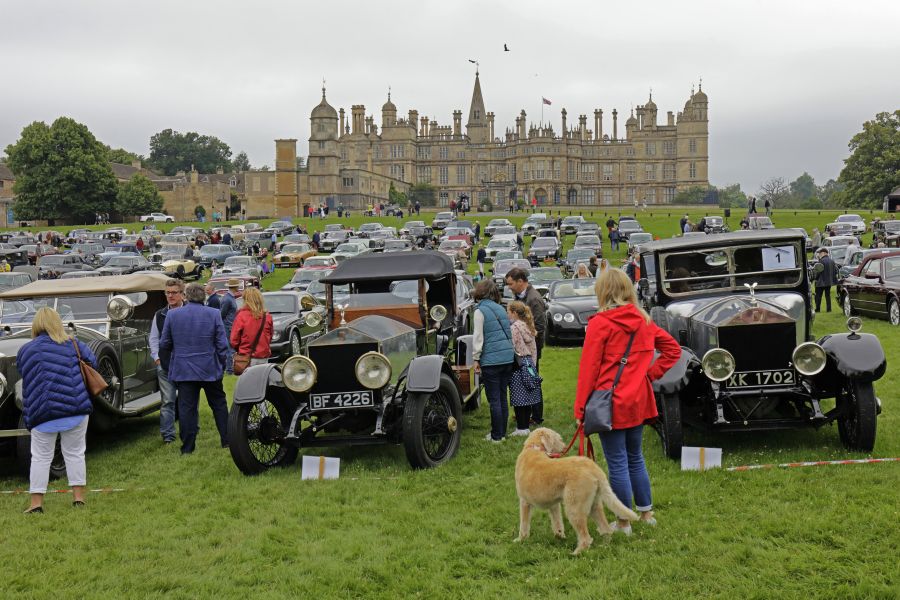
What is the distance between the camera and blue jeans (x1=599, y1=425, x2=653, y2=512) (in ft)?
19.6

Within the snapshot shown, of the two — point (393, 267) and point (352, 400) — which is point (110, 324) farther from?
point (352, 400)

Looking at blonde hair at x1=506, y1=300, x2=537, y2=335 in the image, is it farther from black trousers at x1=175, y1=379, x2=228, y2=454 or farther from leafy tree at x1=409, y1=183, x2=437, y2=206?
leafy tree at x1=409, y1=183, x2=437, y2=206

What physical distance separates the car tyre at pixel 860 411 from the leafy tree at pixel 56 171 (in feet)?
278

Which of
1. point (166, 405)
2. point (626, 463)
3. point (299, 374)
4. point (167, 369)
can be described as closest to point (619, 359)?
point (626, 463)

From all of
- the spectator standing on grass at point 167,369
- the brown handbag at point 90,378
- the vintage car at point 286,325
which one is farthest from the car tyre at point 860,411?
the vintage car at point 286,325

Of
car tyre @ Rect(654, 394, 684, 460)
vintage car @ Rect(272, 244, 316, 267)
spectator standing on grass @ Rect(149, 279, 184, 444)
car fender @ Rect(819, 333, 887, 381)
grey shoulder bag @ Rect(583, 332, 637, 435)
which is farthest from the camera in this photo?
vintage car @ Rect(272, 244, 316, 267)

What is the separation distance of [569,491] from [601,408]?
622 mm

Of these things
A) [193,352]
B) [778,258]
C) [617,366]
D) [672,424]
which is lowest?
[672,424]

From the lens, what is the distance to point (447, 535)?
6.43 meters

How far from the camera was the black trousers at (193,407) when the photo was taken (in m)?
9.52

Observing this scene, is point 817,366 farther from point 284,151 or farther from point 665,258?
point 284,151

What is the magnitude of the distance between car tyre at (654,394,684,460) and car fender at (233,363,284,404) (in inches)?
151

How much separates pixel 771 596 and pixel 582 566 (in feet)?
3.87

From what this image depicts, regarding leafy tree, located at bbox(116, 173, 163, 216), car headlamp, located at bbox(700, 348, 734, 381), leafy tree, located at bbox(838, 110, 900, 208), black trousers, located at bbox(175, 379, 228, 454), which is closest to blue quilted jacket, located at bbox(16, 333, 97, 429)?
black trousers, located at bbox(175, 379, 228, 454)
